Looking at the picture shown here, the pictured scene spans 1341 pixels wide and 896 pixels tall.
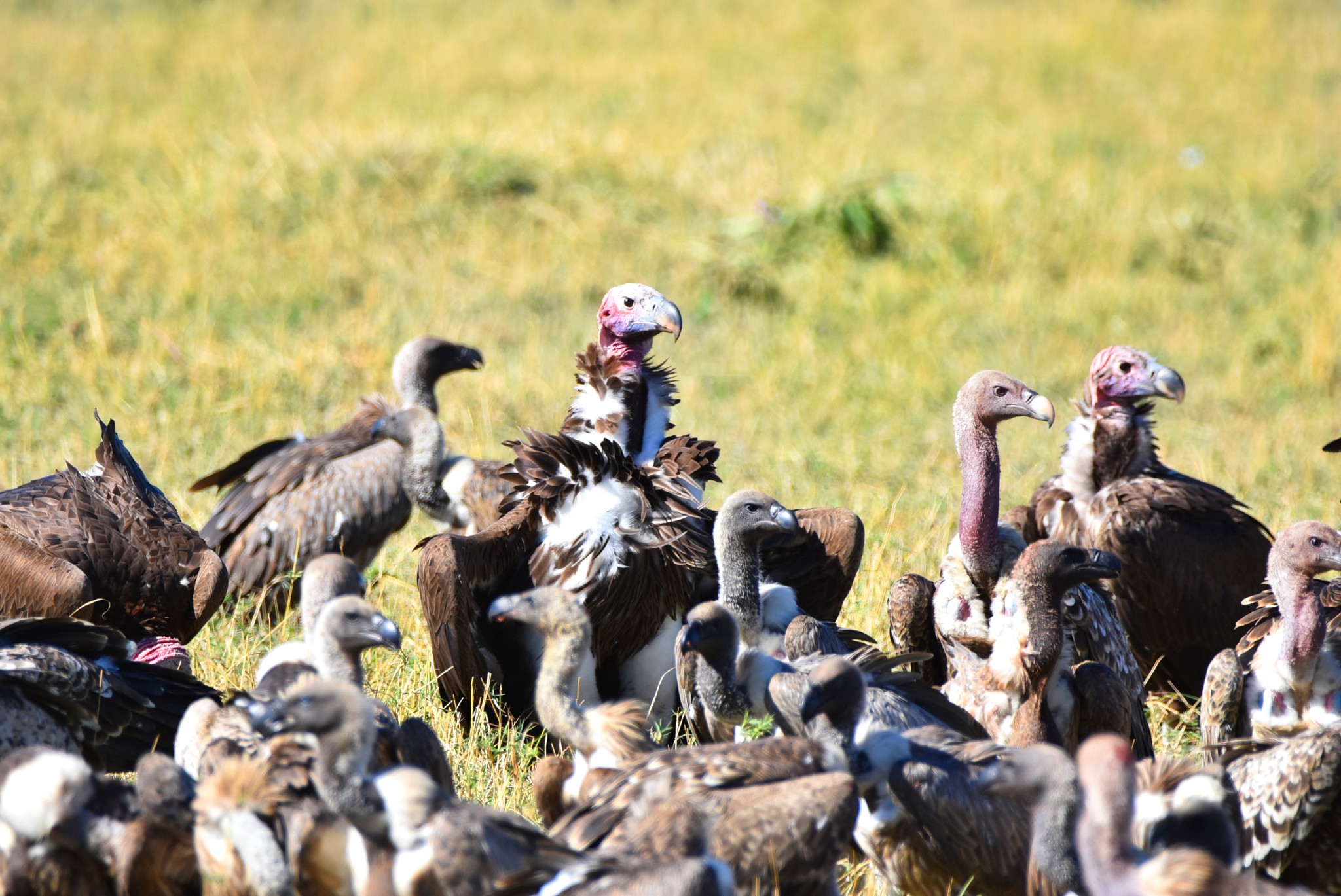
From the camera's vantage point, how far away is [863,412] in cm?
923

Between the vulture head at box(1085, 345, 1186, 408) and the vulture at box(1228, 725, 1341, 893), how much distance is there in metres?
1.92

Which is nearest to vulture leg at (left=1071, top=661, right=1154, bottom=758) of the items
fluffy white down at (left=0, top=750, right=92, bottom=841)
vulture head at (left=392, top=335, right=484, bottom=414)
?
fluffy white down at (left=0, top=750, right=92, bottom=841)

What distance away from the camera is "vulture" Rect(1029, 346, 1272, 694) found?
5.48 metres

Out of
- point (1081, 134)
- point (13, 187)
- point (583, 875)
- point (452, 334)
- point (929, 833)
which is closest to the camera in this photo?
point (583, 875)

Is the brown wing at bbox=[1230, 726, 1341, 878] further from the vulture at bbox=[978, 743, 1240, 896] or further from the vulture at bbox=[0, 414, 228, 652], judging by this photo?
the vulture at bbox=[0, 414, 228, 652]

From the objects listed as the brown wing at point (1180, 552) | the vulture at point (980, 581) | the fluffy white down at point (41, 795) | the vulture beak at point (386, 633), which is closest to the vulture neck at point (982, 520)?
the vulture at point (980, 581)

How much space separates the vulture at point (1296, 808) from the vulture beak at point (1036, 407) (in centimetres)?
121

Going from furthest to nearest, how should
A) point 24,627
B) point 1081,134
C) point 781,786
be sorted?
1. point 1081,134
2. point 24,627
3. point 781,786

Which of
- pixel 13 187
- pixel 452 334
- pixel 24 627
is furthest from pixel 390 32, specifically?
pixel 24 627

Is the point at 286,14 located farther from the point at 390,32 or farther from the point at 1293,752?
the point at 1293,752

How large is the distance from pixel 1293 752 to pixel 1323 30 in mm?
16871

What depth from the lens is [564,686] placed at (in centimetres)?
380

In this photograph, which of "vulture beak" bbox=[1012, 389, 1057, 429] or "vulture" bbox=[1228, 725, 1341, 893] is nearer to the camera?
"vulture" bbox=[1228, 725, 1341, 893]

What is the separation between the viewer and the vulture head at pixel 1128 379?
18.5 feet
